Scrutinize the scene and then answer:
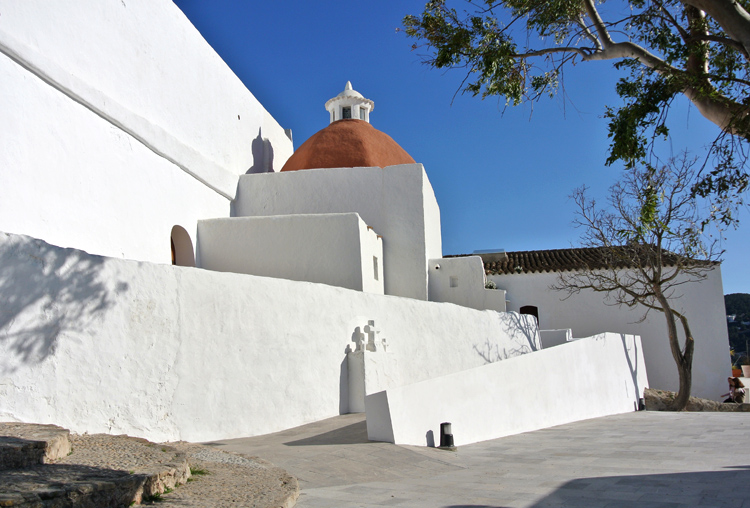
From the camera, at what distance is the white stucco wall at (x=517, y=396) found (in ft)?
21.3

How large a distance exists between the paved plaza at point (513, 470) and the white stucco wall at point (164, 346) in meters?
0.48

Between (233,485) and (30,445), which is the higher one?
(30,445)

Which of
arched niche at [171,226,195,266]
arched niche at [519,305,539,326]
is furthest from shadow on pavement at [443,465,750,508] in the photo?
arched niche at [519,305,539,326]

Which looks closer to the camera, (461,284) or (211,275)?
(211,275)

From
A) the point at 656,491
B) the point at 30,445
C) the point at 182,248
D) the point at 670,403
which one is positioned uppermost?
the point at 182,248

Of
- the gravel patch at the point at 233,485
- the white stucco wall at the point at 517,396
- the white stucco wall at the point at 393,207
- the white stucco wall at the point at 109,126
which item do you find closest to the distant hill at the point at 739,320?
the white stucco wall at the point at 517,396

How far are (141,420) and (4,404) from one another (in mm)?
1285

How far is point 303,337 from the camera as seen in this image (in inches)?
313

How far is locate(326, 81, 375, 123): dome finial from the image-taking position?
18.5m

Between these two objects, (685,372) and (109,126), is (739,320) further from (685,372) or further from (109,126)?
(109,126)

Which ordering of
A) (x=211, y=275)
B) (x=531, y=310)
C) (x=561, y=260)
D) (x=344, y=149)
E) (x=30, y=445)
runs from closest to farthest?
(x=30, y=445)
(x=211, y=275)
(x=344, y=149)
(x=531, y=310)
(x=561, y=260)

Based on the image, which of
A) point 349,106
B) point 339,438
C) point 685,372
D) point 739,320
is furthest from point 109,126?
point 739,320

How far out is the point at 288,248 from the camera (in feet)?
39.9

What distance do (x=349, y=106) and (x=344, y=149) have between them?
2.93 metres
